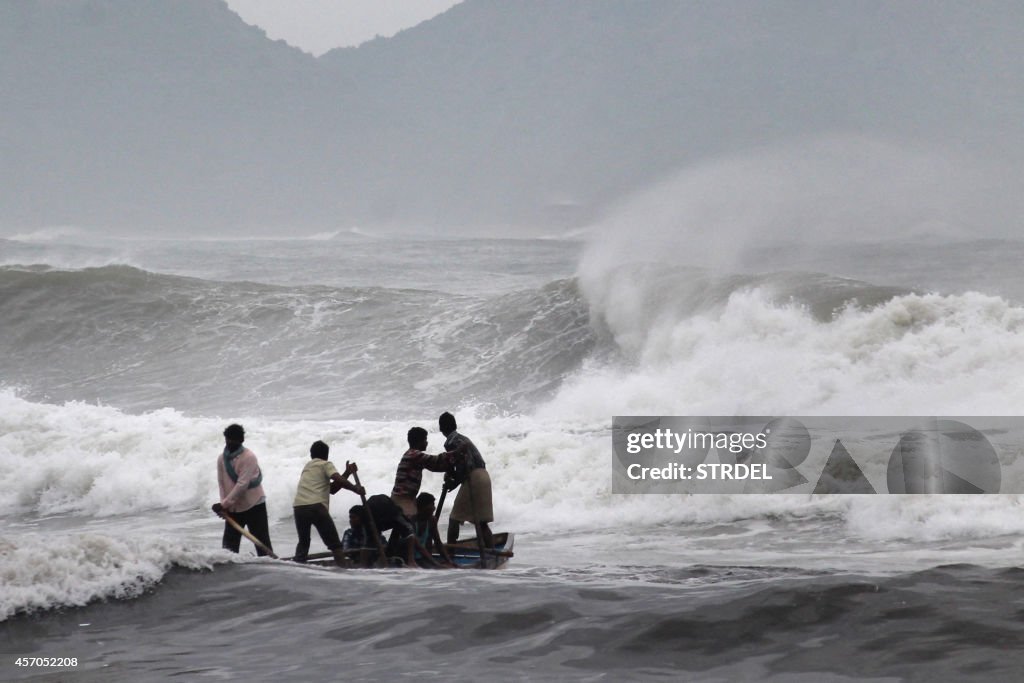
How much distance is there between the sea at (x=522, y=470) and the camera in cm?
650

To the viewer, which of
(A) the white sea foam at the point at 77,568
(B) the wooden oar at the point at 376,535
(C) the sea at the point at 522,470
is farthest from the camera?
(B) the wooden oar at the point at 376,535

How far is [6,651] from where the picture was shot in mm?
6551

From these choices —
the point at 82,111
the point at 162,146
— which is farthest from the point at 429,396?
the point at 82,111

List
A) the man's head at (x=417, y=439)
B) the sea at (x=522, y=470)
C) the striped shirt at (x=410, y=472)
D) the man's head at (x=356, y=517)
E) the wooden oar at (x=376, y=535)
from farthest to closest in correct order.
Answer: the man's head at (x=417, y=439) → the striped shirt at (x=410, y=472) → the man's head at (x=356, y=517) → the wooden oar at (x=376, y=535) → the sea at (x=522, y=470)

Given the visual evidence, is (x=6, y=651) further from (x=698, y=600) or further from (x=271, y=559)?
(x=698, y=600)

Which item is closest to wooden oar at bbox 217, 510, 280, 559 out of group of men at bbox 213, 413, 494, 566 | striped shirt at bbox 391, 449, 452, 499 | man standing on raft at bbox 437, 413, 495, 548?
group of men at bbox 213, 413, 494, 566

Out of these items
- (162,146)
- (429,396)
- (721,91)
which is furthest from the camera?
(162,146)

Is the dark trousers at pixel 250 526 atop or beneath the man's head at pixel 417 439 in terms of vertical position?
beneath

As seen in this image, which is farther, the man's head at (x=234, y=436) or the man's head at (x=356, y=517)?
the man's head at (x=234, y=436)

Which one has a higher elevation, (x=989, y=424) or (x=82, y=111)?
(x=82, y=111)

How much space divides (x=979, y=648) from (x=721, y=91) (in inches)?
6163
